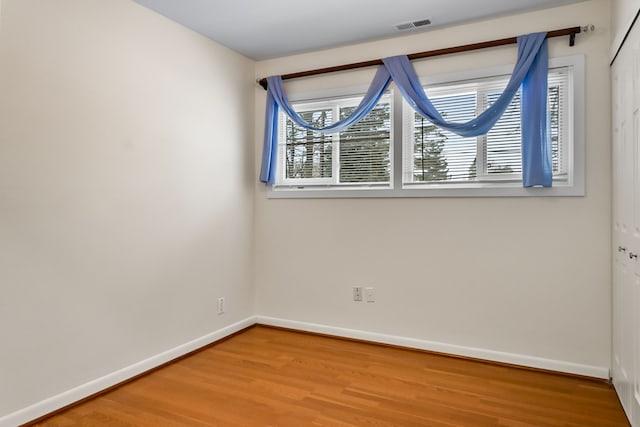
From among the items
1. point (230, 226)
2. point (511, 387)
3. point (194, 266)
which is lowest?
point (511, 387)

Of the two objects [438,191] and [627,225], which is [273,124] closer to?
[438,191]

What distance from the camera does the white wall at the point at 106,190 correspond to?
2.20 metres

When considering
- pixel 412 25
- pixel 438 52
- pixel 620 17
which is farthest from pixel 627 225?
pixel 412 25

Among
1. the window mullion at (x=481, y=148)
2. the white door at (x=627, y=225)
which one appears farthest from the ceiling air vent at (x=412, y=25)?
the white door at (x=627, y=225)

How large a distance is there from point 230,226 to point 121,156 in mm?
1219

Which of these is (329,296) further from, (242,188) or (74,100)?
(74,100)

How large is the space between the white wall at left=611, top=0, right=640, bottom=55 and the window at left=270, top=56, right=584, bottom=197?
0.26 metres

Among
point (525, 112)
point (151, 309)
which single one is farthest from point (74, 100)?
point (525, 112)

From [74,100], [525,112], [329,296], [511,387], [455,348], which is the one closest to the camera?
[74,100]

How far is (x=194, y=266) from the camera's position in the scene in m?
3.35

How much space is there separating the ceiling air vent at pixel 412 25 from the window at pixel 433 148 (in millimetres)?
409

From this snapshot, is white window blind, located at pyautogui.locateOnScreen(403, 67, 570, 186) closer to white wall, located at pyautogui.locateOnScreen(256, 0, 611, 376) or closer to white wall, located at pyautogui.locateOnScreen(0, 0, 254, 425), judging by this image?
white wall, located at pyautogui.locateOnScreen(256, 0, 611, 376)

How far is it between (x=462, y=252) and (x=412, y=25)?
175 cm

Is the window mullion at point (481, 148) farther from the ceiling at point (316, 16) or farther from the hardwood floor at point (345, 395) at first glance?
the hardwood floor at point (345, 395)
